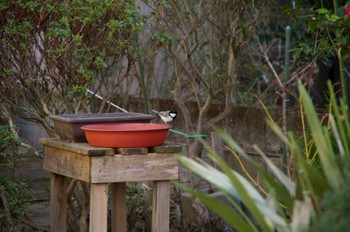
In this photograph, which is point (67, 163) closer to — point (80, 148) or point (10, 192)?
point (80, 148)

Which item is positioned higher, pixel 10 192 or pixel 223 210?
pixel 223 210

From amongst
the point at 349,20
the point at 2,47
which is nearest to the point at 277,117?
the point at 349,20

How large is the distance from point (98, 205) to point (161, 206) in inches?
18.8

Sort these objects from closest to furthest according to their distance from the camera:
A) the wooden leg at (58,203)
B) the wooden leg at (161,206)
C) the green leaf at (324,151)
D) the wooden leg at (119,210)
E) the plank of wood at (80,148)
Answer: the green leaf at (324,151) → the plank of wood at (80,148) → the wooden leg at (161,206) → the wooden leg at (58,203) → the wooden leg at (119,210)

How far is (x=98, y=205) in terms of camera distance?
465cm

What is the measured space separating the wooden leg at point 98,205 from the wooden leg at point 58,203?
0.66 metres

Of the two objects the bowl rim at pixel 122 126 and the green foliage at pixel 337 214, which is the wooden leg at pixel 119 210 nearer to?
the bowl rim at pixel 122 126

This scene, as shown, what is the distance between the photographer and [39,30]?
543cm

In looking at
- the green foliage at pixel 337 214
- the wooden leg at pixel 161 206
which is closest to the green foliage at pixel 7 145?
the wooden leg at pixel 161 206

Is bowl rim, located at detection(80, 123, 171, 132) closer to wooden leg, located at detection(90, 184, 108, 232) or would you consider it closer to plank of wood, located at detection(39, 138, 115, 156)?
plank of wood, located at detection(39, 138, 115, 156)

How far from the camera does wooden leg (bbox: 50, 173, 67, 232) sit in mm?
5270

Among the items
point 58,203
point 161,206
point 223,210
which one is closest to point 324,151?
point 223,210

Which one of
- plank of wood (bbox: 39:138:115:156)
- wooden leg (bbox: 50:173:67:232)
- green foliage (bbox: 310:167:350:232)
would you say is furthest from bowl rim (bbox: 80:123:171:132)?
green foliage (bbox: 310:167:350:232)

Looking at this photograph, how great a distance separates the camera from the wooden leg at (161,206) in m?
4.91
